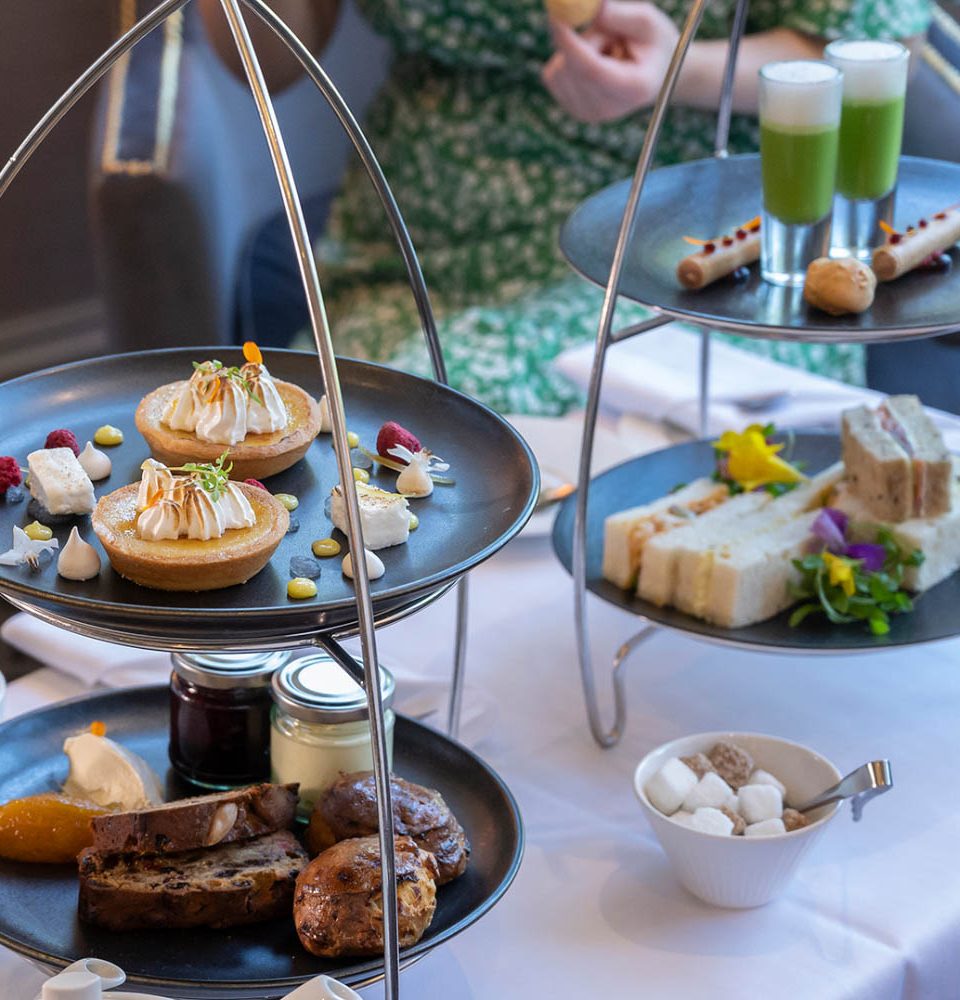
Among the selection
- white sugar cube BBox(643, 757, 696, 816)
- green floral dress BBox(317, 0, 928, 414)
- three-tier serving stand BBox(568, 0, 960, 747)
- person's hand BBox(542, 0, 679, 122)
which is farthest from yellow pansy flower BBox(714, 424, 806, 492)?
person's hand BBox(542, 0, 679, 122)

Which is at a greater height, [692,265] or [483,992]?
[692,265]

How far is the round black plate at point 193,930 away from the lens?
73 cm

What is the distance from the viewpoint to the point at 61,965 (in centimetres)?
72

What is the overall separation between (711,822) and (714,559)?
0.28m

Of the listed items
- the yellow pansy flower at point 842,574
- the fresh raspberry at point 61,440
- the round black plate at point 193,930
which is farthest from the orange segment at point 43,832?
Result: the yellow pansy flower at point 842,574

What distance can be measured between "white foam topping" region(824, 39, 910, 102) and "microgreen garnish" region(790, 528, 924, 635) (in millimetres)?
377

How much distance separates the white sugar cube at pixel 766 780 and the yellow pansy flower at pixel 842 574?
0.72 feet

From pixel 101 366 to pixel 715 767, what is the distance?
51 centimetres

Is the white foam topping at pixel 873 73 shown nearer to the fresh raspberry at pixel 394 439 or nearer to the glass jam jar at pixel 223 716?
the fresh raspberry at pixel 394 439

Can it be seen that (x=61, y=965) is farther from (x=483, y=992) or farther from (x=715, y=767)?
(x=715, y=767)

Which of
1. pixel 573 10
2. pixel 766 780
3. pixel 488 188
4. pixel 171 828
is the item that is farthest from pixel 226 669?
Answer: pixel 488 188

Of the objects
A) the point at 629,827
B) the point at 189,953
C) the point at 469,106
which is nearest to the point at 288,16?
the point at 469,106

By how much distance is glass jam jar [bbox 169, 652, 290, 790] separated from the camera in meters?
0.89

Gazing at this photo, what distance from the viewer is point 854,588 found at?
43.7 inches
